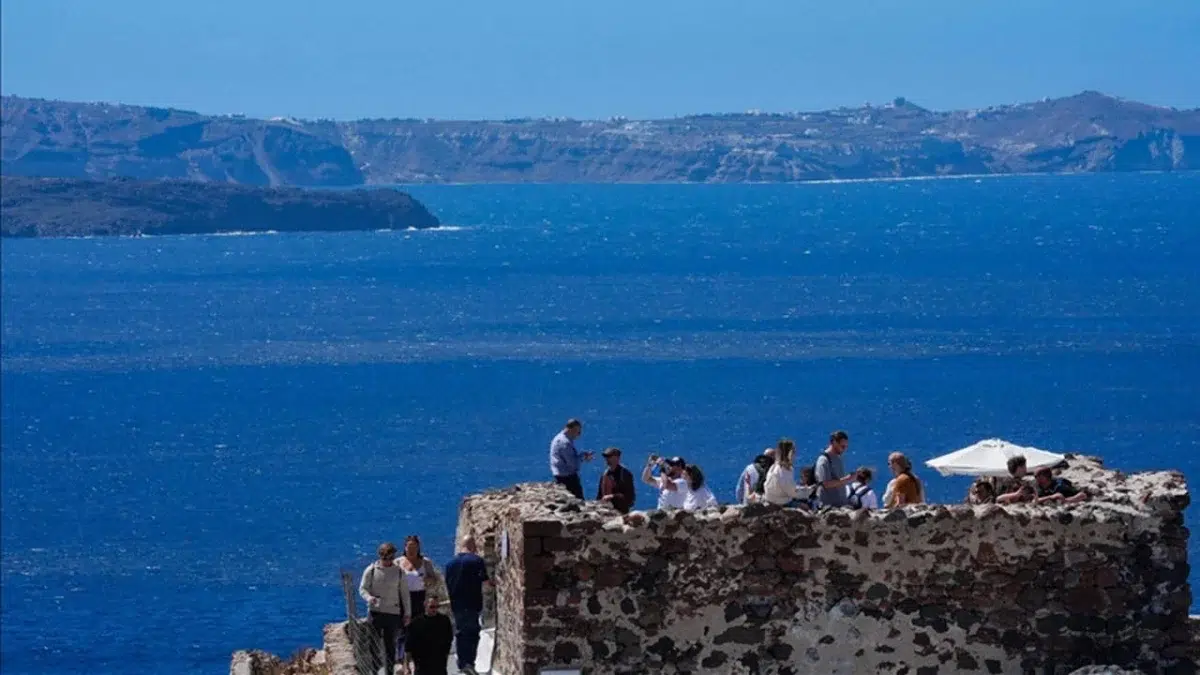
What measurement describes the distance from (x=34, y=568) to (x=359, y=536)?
11174 mm

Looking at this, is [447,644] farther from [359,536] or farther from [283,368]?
[283,368]

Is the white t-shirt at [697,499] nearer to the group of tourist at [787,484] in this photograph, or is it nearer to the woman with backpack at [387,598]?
the group of tourist at [787,484]

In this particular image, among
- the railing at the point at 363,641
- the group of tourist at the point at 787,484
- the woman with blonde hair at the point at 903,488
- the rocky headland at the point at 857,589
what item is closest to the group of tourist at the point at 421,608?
the railing at the point at 363,641

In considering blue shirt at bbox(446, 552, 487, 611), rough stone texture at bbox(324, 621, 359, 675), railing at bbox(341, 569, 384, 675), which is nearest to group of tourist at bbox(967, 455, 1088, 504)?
blue shirt at bbox(446, 552, 487, 611)

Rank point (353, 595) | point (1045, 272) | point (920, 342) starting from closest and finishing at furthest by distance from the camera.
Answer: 1. point (353, 595)
2. point (920, 342)
3. point (1045, 272)

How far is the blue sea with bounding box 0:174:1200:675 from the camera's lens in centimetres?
7031

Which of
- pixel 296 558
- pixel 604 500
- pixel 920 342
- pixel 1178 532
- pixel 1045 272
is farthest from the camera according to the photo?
pixel 1045 272

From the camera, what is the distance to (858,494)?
1720 cm

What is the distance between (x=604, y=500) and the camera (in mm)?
16516

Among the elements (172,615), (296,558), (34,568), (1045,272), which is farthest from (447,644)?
(1045,272)

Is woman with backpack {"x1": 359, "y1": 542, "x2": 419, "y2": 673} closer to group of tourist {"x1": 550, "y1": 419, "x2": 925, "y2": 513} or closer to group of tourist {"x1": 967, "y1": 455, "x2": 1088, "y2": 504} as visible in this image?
group of tourist {"x1": 550, "y1": 419, "x2": 925, "y2": 513}

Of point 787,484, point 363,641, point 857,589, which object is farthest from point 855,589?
point 363,641

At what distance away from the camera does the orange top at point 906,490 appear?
16.9 metres

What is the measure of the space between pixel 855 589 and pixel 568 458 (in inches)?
194
